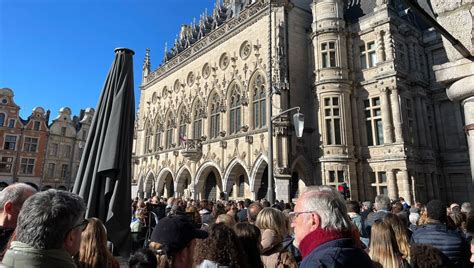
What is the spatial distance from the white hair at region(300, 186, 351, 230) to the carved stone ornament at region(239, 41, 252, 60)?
1951 centimetres

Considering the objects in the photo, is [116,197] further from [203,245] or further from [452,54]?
[452,54]

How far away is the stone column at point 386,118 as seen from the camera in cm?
1542

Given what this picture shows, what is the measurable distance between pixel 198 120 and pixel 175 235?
22531 millimetres

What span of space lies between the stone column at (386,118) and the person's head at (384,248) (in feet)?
45.2

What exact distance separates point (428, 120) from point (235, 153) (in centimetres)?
1166

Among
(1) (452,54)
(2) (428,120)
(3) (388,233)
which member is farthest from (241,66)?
→ (3) (388,233)

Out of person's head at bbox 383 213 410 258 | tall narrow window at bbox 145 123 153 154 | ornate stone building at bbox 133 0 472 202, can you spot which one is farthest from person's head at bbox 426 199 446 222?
tall narrow window at bbox 145 123 153 154

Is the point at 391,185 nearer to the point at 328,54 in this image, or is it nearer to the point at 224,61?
the point at 328,54

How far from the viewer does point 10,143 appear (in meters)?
35.8

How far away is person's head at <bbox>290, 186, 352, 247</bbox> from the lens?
1.90 meters

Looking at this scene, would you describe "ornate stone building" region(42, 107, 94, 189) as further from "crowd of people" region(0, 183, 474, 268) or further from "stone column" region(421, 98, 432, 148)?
"crowd of people" region(0, 183, 474, 268)

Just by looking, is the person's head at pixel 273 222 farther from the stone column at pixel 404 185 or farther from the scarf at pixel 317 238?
the stone column at pixel 404 185

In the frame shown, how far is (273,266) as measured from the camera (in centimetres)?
298

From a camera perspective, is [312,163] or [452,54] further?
[312,163]
